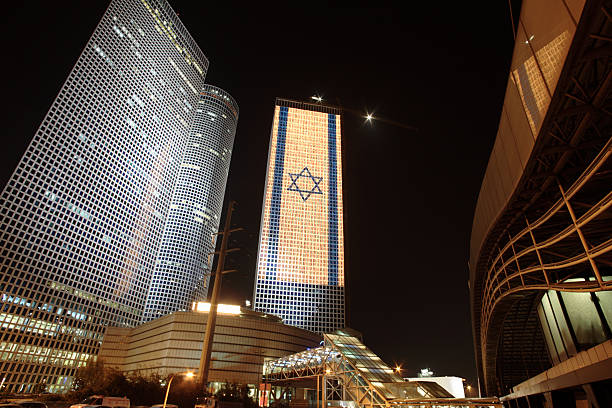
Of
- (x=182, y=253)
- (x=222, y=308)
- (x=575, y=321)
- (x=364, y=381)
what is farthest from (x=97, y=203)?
(x=575, y=321)

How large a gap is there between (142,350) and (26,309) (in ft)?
141

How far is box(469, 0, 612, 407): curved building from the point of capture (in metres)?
11.0

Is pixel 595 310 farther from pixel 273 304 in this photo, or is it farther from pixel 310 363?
pixel 273 304

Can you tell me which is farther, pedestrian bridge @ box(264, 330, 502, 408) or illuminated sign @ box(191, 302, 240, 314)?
illuminated sign @ box(191, 302, 240, 314)

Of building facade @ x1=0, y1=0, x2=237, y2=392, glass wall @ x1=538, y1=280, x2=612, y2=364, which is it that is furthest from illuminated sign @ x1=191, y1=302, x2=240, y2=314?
glass wall @ x1=538, y1=280, x2=612, y2=364

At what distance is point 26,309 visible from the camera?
11369cm

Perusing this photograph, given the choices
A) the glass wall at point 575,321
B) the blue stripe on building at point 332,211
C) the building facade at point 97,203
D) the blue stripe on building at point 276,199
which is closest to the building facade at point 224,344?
the building facade at point 97,203

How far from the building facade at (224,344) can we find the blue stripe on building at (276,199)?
40.4 metres

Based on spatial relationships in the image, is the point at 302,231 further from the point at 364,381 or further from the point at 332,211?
the point at 364,381

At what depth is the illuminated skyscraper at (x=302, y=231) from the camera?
144500mm

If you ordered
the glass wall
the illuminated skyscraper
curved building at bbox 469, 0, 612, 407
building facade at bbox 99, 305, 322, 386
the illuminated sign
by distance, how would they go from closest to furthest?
curved building at bbox 469, 0, 612, 407 < the glass wall < building facade at bbox 99, 305, 322, 386 < the illuminated sign < the illuminated skyscraper

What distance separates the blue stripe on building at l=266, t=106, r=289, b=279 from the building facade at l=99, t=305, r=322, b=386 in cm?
4042

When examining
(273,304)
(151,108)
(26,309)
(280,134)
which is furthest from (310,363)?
(151,108)

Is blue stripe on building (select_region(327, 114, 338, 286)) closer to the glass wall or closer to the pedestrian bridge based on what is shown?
the pedestrian bridge
